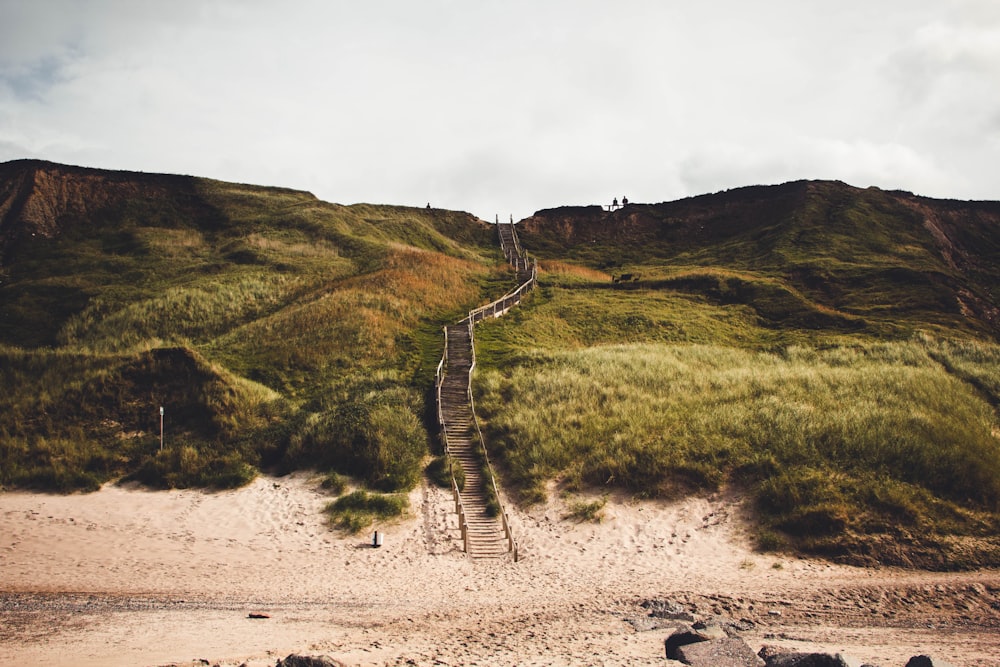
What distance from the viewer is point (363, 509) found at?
23.9 meters

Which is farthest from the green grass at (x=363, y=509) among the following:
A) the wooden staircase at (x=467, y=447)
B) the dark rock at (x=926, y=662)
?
the dark rock at (x=926, y=662)

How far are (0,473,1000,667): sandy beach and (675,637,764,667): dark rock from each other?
69 centimetres

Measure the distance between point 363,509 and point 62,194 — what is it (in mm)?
67955

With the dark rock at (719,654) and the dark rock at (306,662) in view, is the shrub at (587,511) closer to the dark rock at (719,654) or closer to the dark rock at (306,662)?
the dark rock at (719,654)

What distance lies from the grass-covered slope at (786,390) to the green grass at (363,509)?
16.3 feet

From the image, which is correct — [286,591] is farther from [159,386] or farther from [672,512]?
[159,386]

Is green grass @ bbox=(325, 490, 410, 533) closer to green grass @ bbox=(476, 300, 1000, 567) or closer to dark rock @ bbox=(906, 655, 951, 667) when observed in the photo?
green grass @ bbox=(476, 300, 1000, 567)

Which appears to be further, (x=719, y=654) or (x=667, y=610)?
(x=667, y=610)

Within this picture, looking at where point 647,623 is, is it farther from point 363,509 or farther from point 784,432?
point 784,432

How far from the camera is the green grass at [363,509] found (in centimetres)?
2309

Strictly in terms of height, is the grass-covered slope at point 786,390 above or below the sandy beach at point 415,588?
above

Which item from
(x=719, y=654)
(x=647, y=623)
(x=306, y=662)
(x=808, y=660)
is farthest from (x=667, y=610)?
(x=306, y=662)

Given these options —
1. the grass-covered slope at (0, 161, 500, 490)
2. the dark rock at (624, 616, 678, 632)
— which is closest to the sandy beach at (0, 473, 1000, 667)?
the dark rock at (624, 616, 678, 632)

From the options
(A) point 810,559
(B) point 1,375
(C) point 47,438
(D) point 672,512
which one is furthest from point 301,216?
(A) point 810,559
